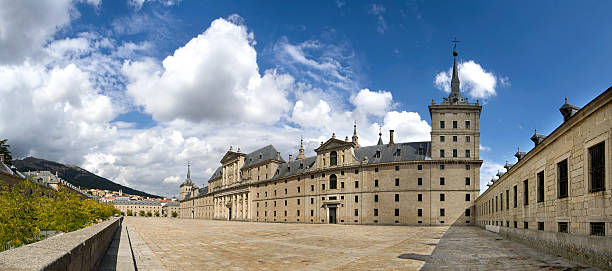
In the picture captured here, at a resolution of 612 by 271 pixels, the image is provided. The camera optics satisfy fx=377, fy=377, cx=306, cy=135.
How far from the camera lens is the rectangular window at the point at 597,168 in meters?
11.4

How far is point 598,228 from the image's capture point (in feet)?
37.8

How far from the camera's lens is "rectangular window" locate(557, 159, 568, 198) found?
14.4m

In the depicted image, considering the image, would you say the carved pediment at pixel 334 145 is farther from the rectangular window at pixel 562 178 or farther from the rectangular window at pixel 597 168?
the rectangular window at pixel 597 168

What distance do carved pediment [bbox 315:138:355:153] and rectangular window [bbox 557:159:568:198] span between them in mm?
50645

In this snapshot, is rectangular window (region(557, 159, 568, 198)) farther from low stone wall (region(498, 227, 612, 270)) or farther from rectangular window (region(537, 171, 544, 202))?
rectangular window (region(537, 171, 544, 202))

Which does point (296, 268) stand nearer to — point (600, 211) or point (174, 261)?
point (174, 261)

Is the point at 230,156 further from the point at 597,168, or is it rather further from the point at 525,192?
the point at 597,168

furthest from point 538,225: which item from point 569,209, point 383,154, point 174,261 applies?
point 383,154

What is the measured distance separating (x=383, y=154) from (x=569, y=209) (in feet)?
165

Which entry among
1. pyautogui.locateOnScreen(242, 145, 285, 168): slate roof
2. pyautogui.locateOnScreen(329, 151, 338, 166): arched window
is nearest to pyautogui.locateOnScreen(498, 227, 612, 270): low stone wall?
pyautogui.locateOnScreen(329, 151, 338, 166): arched window

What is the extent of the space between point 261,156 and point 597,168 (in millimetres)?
82946

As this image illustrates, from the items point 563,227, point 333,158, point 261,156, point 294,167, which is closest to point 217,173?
point 261,156

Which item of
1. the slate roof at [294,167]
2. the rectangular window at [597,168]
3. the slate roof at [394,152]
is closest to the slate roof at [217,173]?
the slate roof at [294,167]

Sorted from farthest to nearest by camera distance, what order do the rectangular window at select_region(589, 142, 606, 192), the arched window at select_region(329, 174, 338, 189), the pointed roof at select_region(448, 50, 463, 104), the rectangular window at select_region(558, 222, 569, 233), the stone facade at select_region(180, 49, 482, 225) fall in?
the arched window at select_region(329, 174, 338, 189) → the pointed roof at select_region(448, 50, 463, 104) → the stone facade at select_region(180, 49, 482, 225) → the rectangular window at select_region(558, 222, 569, 233) → the rectangular window at select_region(589, 142, 606, 192)
